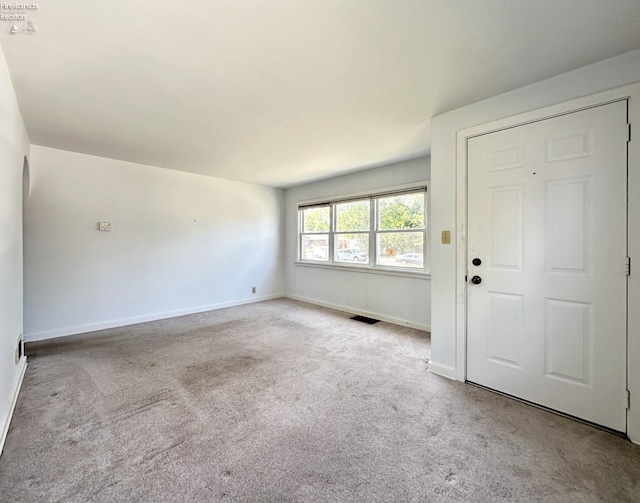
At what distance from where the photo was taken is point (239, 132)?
10.1ft

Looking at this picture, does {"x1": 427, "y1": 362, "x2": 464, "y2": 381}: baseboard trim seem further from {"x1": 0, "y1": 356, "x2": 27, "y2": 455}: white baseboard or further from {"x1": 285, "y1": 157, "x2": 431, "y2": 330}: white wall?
{"x1": 0, "y1": 356, "x2": 27, "y2": 455}: white baseboard

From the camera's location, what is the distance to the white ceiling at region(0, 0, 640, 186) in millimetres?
1484

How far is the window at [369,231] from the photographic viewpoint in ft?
13.6

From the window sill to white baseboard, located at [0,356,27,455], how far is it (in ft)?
13.5

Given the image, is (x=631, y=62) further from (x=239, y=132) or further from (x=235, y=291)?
(x=235, y=291)

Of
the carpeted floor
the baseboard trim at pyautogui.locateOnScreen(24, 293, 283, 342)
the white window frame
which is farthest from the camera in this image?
the white window frame

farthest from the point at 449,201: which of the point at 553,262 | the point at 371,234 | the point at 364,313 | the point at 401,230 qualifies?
the point at 364,313

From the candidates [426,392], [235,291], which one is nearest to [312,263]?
[235,291]

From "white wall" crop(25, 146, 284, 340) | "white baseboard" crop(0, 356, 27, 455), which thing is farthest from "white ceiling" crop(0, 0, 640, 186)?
"white baseboard" crop(0, 356, 27, 455)

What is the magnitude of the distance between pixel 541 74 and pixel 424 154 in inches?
74.2

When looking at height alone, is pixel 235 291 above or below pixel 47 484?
above

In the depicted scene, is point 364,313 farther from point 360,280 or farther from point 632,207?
point 632,207

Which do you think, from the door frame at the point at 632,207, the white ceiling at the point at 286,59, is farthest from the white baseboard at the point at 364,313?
the white ceiling at the point at 286,59

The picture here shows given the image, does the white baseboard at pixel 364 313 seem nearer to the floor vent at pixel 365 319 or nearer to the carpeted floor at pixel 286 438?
the floor vent at pixel 365 319
